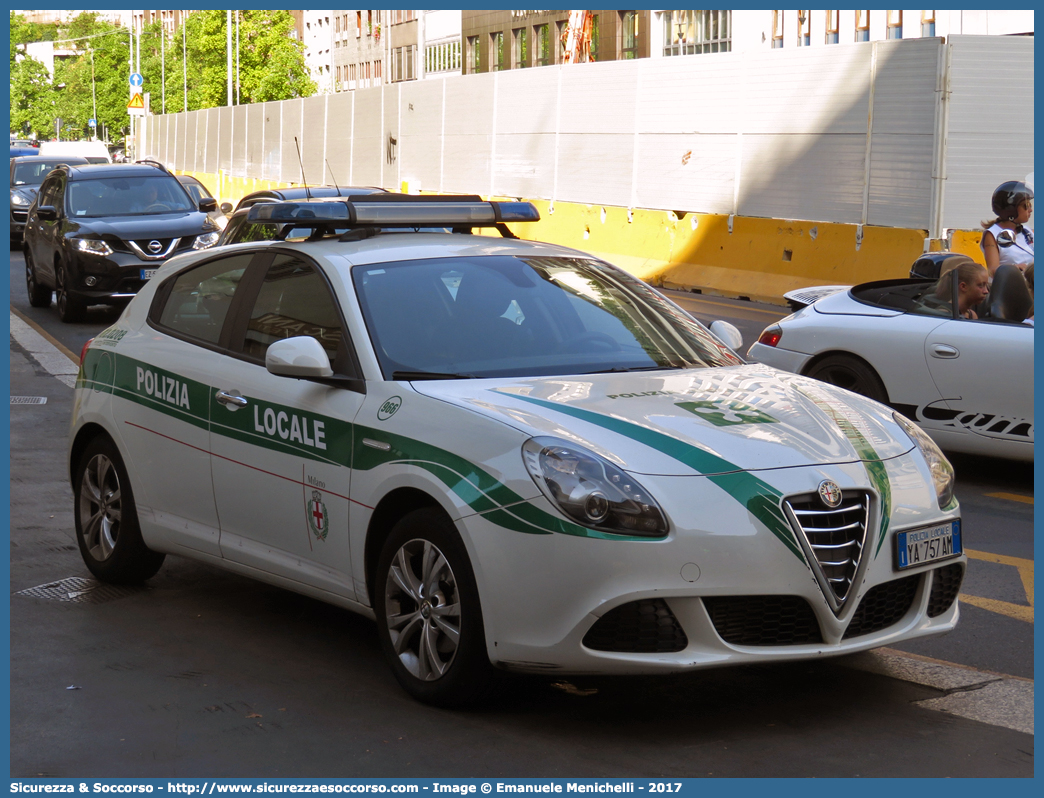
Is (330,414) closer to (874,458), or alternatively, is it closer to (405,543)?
(405,543)

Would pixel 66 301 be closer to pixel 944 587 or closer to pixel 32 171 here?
pixel 944 587

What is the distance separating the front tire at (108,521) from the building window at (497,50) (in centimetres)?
7939

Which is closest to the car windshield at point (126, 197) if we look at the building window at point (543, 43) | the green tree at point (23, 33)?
the building window at point (543, 43)

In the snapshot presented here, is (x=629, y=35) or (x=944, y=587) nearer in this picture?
(x=944, y=587)

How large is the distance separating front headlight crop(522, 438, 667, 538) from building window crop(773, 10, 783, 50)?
59.6 metres

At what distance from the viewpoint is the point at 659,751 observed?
4242 mm

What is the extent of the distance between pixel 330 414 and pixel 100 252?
12.5 metres

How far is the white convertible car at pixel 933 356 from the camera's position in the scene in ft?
27.1

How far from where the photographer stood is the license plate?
14.8 ft

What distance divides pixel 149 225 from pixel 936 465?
536 inches

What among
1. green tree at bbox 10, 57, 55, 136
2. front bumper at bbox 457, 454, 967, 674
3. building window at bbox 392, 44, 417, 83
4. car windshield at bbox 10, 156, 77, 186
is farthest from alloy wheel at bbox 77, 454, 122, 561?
green tree at bbox 10, 57, 55, 136

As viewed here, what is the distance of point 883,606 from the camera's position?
454cm

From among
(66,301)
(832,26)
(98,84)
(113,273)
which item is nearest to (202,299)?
(113,273)

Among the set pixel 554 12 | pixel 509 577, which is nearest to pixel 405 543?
pixel 509 577
